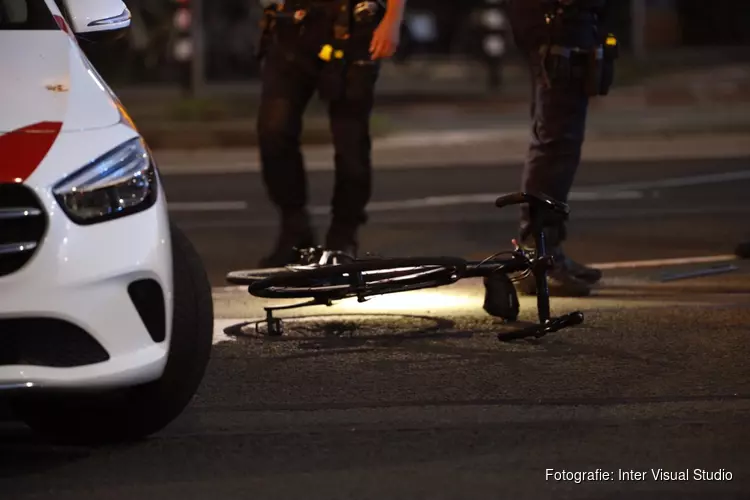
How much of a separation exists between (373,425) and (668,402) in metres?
0.89

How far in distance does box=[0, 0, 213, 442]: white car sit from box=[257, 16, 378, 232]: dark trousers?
2.62m

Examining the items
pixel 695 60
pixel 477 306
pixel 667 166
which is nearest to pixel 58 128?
pixel 477 306

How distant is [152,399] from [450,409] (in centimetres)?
90

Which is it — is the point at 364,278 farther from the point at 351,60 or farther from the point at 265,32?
the point at 265,32

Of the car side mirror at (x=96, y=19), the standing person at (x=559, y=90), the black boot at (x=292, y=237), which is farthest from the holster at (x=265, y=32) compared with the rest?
the car side mirror at (x=96, y=19)

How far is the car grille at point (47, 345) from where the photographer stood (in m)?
4.27

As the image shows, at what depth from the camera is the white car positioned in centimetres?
424

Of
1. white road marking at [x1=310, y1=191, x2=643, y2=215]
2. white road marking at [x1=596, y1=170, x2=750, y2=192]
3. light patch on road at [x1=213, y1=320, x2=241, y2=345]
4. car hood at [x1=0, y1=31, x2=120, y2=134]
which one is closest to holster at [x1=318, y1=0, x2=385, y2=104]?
light patch on road at [x1=213, y1=320, x2=241, y2=345]

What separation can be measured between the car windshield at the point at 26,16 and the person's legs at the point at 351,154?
242 centimetres

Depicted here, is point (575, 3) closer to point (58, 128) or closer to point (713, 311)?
point (713, 311)

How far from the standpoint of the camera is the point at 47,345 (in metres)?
4.32

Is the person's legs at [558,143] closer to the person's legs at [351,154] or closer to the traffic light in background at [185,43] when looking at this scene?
the person's legs at [351,154]

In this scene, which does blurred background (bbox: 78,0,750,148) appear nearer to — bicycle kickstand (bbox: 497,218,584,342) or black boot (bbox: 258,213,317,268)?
black boot (bbox: 258,213,317,268)

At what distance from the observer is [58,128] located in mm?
4453
